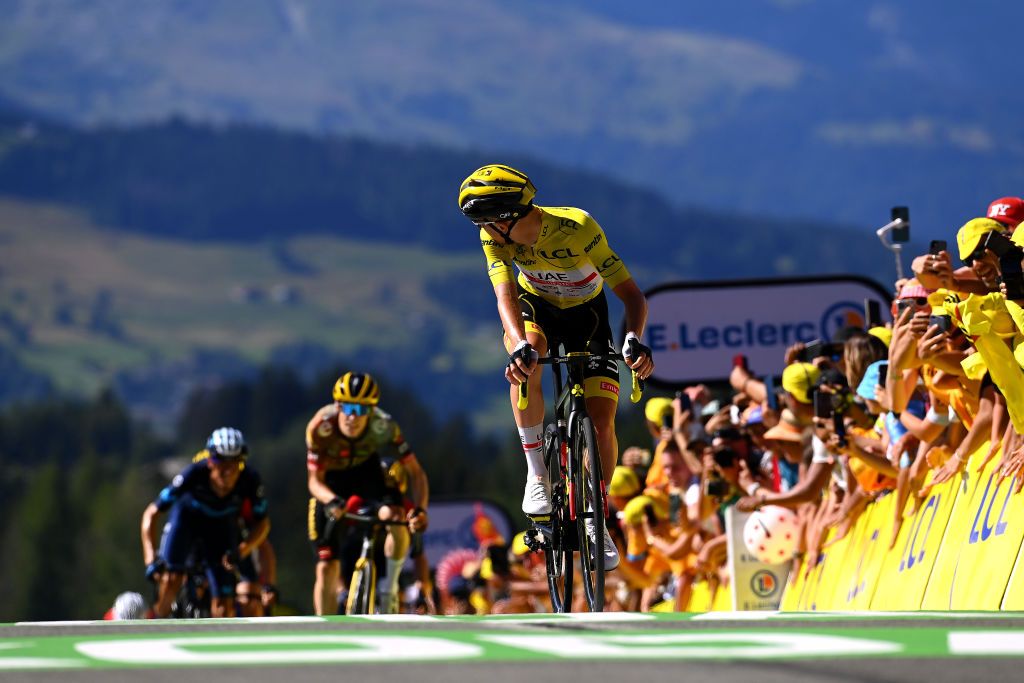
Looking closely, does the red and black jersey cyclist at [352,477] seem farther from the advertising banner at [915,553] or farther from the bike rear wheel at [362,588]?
the advertising banner at [915,553]

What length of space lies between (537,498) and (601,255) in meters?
1.23

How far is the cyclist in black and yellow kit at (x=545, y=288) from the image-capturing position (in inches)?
346

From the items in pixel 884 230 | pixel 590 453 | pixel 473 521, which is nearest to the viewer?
pixel 590 453

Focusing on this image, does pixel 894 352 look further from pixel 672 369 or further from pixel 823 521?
pixel 672 369

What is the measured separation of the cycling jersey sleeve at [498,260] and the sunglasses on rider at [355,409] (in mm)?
4025

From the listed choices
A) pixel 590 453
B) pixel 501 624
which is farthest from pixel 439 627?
pixel 590 453

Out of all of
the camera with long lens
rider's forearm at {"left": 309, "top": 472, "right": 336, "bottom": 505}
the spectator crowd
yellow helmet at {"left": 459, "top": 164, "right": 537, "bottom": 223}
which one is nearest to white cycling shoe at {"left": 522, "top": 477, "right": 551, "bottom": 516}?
the spectator crowd

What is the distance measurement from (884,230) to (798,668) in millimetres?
9415

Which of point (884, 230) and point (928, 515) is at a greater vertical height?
point (884, 230)

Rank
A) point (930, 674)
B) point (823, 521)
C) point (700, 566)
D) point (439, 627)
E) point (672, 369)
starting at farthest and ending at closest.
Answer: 1. point (672, 369)
2. point (700, 566)
3. point (823, 521)
4. point (439, 627)
5. point (930, 674)

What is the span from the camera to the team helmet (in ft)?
45.8

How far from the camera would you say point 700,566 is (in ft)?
48.2

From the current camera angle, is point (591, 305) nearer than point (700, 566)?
Yes

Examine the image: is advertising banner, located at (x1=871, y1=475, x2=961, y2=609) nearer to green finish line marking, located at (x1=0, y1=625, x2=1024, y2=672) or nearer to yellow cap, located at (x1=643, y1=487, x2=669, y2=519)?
green finish line marking, located at (x1=0, y1=625, x2=1024, y2=672)
